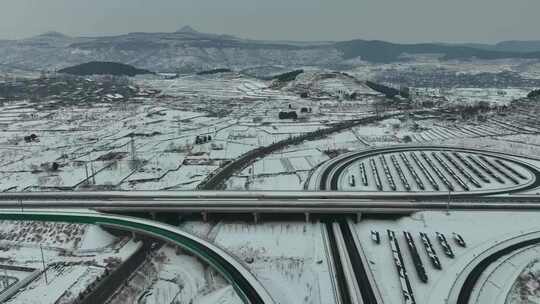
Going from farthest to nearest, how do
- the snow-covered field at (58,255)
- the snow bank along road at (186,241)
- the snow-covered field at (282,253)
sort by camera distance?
the snow-covered field at (58,255) → the snow-covered field at (282,253) → the snow bank along road at (186,241)

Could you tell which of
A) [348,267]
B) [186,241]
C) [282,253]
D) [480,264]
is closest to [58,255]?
[186,241]

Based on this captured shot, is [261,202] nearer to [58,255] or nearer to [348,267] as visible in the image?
[348,267]

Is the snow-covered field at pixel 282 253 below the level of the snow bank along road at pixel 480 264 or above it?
below

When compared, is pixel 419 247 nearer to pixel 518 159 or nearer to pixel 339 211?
pixel 339 211

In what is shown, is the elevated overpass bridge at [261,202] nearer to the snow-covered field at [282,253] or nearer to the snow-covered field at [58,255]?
the snow-covered field at [282,253]

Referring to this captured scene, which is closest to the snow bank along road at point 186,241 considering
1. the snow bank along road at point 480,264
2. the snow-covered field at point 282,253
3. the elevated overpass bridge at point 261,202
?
the snow-covered field at point 282,253

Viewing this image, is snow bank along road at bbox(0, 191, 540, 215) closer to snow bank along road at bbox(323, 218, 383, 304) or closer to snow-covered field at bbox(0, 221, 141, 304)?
snow bank along road at bbox(323, 218, 383, 304)

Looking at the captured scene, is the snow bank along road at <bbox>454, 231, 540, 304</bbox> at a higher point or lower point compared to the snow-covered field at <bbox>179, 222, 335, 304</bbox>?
higher

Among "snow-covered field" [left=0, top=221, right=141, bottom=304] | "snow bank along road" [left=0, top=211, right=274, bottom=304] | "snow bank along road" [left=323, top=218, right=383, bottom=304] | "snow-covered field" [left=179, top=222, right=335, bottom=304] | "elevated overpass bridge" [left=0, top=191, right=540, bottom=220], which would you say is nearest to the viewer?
"snow bank along road" [left=323, top=218, right=383, bottom=304]

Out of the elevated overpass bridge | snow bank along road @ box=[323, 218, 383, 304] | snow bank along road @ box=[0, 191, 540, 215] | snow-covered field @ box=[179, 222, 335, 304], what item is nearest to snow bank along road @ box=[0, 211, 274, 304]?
snow-covered field @ box=[179, 222, 335, 304]
